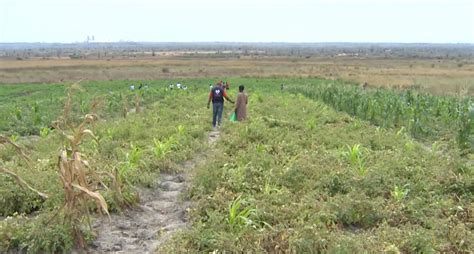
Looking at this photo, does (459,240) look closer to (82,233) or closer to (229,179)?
(229,179)

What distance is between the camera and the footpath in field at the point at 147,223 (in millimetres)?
5914

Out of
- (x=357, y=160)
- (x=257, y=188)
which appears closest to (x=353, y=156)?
(x=357, y=160)

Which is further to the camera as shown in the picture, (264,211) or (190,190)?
(190,190)

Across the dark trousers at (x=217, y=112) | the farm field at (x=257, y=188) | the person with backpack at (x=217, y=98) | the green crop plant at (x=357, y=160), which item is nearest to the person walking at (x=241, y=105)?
the person with backpack at (x=217, y=98)

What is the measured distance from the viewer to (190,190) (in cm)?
771

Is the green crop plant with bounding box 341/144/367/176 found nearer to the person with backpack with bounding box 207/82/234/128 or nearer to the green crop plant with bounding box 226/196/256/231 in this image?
the green crop plant with bounding box 226/196/256/231

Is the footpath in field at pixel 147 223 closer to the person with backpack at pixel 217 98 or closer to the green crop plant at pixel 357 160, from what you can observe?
the green crop plant at pixel 357 160

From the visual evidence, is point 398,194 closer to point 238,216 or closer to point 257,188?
point 257,188

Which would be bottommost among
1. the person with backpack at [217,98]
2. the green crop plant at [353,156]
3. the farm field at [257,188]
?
the farm field at [257,188]

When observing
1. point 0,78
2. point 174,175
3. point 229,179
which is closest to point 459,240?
point 229,179

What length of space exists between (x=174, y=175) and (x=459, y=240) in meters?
5.04

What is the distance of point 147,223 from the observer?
22.1 ft

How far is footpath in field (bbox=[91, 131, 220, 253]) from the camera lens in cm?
591

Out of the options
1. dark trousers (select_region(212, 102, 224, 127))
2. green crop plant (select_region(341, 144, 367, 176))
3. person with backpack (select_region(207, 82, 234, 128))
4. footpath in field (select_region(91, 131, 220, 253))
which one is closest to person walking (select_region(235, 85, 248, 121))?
person with backpack (select_region(207, 82, 234, 128))
